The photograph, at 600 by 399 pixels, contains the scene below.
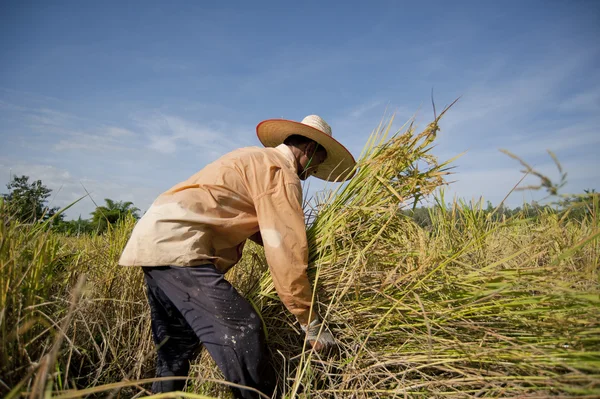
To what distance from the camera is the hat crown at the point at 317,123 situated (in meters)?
2.29

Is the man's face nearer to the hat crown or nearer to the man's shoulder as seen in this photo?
the hat crown

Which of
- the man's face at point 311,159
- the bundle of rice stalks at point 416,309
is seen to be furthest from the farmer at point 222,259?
the man's face at point 311,159

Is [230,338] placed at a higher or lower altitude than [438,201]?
A: lower

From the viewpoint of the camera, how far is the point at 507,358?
1329 millimetres

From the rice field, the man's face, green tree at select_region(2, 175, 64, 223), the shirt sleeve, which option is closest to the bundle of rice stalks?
the rice field

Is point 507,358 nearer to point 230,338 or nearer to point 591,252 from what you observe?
point 230,338

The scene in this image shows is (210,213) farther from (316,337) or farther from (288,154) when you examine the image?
(316,337)

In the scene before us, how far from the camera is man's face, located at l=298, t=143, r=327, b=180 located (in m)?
2.28

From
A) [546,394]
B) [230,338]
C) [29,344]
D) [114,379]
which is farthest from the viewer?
[114,379]

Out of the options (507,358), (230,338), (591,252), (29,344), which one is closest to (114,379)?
(29,344)

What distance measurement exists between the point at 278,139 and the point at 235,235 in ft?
3.49

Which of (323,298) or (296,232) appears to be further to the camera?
(323,298)

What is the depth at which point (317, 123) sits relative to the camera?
2.32 m

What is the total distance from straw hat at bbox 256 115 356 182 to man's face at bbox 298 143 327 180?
6 cm
